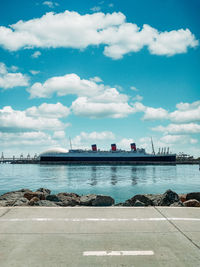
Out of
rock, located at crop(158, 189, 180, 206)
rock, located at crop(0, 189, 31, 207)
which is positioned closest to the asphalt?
rock, located at crop(158, 189, 180, 206)

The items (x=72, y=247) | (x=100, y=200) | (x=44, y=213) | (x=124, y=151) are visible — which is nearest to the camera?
(x=72, y=247)

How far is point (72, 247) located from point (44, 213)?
2548mm

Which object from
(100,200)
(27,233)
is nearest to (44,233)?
(27,233)

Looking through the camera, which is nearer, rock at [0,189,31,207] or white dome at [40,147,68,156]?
rock at [0,189,31,207]

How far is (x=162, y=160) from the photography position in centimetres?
13700

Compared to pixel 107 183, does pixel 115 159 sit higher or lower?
higher

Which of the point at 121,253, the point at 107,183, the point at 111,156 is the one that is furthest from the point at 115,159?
the point at 121,253

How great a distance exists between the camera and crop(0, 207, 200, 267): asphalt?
394 centimetres

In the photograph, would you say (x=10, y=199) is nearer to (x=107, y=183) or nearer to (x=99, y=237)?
(x=99, y=237)

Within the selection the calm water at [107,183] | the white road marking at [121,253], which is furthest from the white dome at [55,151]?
the white road marking at [121,253]

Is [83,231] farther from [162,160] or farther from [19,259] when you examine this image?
[162,160]

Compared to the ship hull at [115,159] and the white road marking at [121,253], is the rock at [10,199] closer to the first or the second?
the white road marking at [121,253]

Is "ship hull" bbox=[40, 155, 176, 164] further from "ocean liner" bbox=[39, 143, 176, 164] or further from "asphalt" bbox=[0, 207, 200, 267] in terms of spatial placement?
"asphalt" bbox=[0, 207, 200, 267]

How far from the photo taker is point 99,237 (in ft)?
16.2
